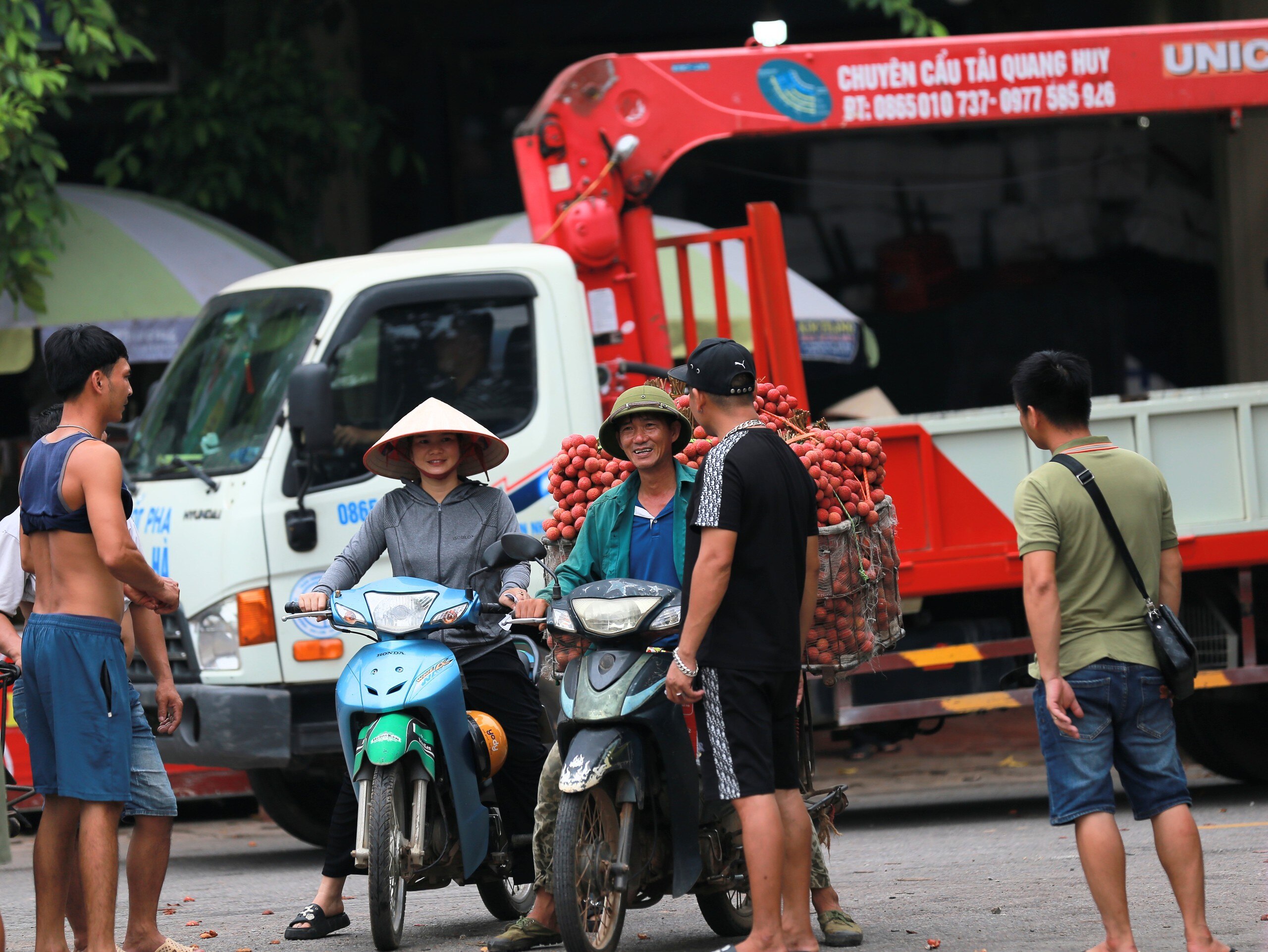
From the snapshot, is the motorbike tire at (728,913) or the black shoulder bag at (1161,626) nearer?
the black shoulder bag at (1161,626)

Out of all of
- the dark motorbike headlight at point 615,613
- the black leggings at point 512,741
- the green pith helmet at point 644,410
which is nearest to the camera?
the dark motorbike headlight at point 615,613

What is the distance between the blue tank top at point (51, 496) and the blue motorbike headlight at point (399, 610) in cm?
81

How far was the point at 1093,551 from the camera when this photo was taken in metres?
4.60

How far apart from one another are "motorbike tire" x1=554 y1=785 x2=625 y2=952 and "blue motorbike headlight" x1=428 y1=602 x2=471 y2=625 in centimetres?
74

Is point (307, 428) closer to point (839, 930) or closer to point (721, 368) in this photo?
point (721, 368)

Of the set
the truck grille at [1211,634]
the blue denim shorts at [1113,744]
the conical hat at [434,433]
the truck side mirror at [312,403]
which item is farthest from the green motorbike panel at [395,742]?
the truck grille at [1211,634]

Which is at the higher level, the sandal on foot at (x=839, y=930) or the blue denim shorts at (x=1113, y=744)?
the blue denim shorts at (x=1113, y=744)

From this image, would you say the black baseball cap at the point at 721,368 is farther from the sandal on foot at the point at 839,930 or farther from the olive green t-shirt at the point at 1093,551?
the sandal on foot at the point at 839,930

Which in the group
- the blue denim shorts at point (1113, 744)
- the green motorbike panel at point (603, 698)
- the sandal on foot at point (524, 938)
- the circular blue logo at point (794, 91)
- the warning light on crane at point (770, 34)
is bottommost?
the sandal on foot at point (524, 938)

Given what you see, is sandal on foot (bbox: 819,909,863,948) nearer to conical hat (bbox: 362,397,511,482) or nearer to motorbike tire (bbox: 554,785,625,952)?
motorbike tire (bbox: 554,785,625,952)

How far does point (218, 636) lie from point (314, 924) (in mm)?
1944

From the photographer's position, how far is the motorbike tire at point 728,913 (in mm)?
5273

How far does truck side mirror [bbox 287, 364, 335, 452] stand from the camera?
21.9ft

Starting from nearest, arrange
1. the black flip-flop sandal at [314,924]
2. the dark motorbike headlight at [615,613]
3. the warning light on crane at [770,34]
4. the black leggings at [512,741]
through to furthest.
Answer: the dark motorbike headlight at [615,613]
the black flip-flop sandal at [314,924]
the black leggings at [512,741]
the warning light on crane at [770,34]
